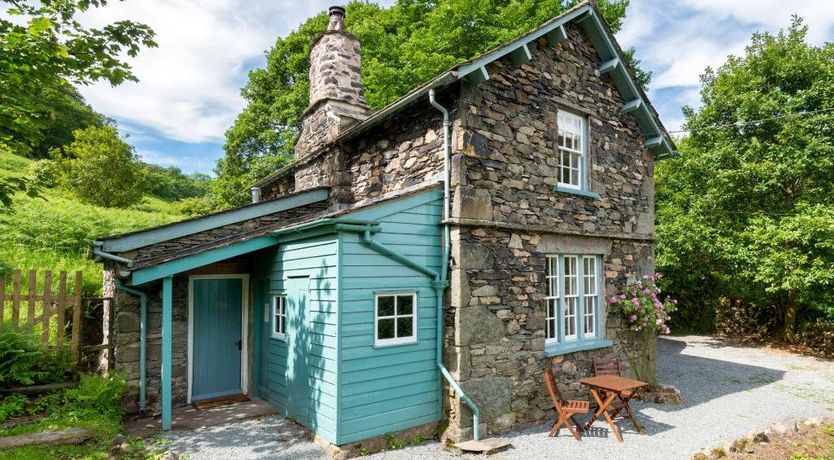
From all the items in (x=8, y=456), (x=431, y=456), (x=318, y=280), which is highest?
(x=318, y=280)

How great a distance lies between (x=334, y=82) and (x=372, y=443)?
8.45 m

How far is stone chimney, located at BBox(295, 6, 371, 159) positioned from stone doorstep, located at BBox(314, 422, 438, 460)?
687 centimetres

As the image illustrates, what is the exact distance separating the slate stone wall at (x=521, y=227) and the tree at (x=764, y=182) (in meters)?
7.39

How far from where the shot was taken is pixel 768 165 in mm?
14438

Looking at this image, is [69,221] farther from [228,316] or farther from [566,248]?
[566,248]

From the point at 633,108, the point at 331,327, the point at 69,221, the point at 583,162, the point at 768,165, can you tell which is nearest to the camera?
the point at 331,327

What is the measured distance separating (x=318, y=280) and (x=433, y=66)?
37.8 feet

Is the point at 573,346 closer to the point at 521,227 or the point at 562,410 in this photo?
the point at 562,410

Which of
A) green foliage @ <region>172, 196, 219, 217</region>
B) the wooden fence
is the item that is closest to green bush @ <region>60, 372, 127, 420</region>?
the wooden fence

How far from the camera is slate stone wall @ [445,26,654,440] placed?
7.06m

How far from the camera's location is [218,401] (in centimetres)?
839

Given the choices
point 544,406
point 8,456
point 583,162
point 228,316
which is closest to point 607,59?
point 583,162

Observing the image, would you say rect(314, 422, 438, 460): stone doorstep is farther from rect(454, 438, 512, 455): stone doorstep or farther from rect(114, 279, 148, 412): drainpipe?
rect(114, 279, 148, 412): drainpipe

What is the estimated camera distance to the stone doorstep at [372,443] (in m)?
6.07
